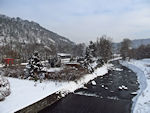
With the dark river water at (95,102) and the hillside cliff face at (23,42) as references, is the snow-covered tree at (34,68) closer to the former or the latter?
the dark river water at (95,102)

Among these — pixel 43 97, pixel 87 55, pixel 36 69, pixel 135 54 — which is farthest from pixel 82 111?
pixel 135 54

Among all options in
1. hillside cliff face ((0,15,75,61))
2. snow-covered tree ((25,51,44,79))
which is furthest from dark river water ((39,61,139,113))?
hillside cliff face ((0,15,75,61))

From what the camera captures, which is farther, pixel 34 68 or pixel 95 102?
pixel 34 68

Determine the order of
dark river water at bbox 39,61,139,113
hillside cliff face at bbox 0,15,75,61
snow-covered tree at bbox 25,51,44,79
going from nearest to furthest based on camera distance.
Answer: dark river water at bbox 39,61,139,113, snow-covered tree at bbox 25,51,44,79, hillside cliff face at bbox 0,15,75,61

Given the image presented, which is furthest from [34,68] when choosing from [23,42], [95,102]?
[23,42]

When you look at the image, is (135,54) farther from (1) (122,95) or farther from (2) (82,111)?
(2) (82,111)

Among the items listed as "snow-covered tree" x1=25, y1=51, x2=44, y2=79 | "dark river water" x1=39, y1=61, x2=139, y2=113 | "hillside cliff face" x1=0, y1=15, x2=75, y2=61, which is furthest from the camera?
"hillside cliff face" x1=0, y1=15, x2=75, y2=61

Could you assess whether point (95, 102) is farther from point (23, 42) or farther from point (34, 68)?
point (23, 42)

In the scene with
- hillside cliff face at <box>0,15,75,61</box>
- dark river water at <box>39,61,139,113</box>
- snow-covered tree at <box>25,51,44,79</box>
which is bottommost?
dark river water at <box>39,61,139,113</box>

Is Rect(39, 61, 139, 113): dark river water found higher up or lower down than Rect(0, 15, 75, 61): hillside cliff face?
lower down

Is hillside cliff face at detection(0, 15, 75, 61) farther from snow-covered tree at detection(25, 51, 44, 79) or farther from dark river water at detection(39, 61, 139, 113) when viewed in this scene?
dark river water at detection(39, 61, 139, 113)

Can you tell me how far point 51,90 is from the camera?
10.3 m

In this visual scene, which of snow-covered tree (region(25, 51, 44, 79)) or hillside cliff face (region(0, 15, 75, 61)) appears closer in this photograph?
snow-covered tree (region(25, 51, 44, 79))

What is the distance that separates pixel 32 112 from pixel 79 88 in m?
6.53
